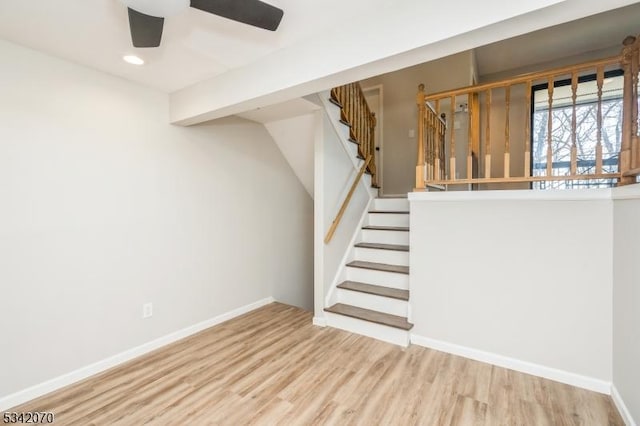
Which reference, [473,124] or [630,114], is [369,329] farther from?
[630,114]

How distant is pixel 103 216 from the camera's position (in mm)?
2381

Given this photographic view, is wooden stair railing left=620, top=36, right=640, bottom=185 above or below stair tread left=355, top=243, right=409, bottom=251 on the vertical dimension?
above

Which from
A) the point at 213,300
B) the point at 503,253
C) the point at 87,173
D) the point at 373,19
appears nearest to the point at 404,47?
the point at 373,19

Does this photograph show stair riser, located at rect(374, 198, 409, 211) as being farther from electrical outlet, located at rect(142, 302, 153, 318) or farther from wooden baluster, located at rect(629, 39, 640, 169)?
electrical outlet, located at rect(142, 302, 153, 318)

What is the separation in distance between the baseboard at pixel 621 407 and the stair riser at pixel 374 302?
143 centimetres

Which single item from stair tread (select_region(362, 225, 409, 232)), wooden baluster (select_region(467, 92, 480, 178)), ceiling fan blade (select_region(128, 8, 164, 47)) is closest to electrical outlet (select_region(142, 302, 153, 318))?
ceiling fan blade (select_region(128, 8, 164, 47))

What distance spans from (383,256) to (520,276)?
1.36m

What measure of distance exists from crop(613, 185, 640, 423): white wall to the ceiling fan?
6.88 ft

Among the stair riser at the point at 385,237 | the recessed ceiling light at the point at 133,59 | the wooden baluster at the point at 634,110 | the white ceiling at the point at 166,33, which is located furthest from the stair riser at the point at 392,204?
the recessed ceiling light at the point at 133,59

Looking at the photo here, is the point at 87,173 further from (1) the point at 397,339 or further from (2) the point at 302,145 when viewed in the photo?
(1) the point at 397,339

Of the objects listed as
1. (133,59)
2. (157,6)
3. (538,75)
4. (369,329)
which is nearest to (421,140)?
(538,75)

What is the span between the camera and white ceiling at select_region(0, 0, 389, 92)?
1561mm

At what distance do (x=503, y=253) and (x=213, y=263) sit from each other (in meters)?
2.66

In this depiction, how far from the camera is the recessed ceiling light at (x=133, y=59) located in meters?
2.08
